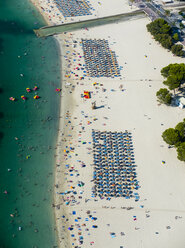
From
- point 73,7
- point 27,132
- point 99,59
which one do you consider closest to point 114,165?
point 27,132

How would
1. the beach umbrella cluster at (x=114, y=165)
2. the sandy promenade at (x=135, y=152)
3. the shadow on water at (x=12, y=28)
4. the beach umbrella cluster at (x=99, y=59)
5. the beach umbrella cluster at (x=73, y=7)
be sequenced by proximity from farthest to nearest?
the beach umbrella cluster at (x=73, y=7)
the shadow on water at (x=12, y=28)
the beach umbrella cluster at (x=99, y=59)
the beach umbrella cluster at (x=114, y=165)
the sandy promenade at (x=135, y=152)

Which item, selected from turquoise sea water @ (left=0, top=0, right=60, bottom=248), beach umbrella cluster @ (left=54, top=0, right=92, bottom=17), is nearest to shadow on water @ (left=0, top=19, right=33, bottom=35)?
turquoise sea water @ (left=0, top=0, right=60, bottom=248)

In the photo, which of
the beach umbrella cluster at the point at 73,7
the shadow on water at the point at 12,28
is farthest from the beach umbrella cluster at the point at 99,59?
the shadow on water at the point at 12,28

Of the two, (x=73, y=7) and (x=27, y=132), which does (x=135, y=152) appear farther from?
(x=73, y=7)

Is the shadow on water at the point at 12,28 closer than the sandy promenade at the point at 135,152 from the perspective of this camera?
No

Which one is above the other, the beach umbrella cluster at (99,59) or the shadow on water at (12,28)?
the shadow on water at (12,28)

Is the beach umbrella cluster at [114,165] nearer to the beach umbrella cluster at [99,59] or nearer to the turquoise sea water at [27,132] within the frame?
the turquoise sea water at [27,132]
